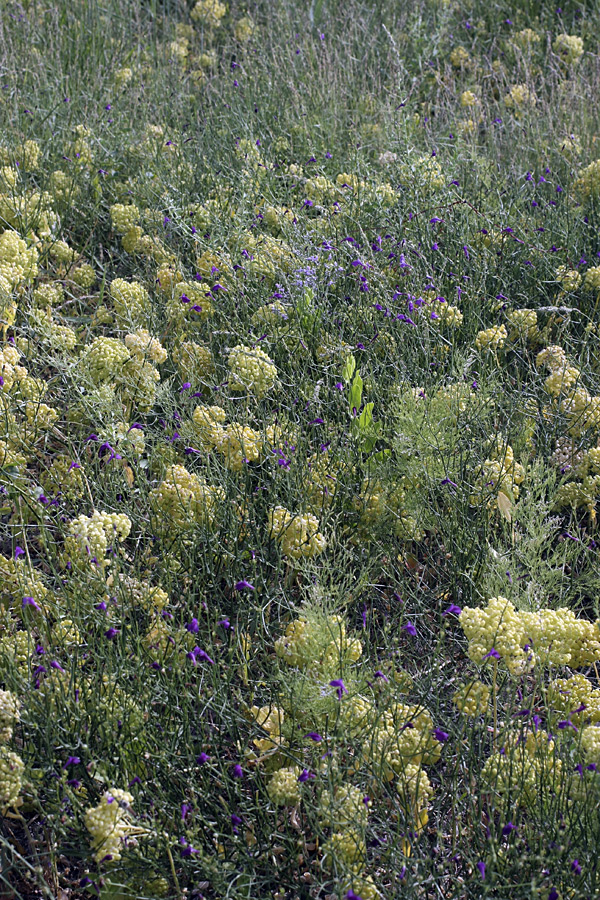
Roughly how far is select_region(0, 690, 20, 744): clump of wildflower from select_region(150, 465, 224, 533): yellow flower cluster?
0.65 m

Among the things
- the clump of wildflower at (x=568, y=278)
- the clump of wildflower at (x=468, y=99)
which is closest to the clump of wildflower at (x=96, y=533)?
the clump of wildflower at (x=568, y=278)

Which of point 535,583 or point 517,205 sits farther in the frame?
point 517,205

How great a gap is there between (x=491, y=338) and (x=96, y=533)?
1.69 metres

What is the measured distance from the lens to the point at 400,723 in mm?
1864

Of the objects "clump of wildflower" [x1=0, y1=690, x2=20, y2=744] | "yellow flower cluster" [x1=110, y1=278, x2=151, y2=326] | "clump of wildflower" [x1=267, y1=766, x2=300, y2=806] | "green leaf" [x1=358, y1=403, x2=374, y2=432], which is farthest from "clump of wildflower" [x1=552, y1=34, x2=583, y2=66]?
"clump of wildflower" [x1=0, y1=690, x2=20, y2=744]

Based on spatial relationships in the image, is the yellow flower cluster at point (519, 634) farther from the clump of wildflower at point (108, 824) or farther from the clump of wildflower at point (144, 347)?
the clump of wildflower at point (144, 347)

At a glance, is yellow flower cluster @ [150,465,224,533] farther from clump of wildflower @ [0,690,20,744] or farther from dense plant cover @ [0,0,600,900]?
clump of wildflower @ [0,690,20,744]

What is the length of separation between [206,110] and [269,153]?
2.68 feet

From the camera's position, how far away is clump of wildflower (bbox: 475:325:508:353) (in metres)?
2.98

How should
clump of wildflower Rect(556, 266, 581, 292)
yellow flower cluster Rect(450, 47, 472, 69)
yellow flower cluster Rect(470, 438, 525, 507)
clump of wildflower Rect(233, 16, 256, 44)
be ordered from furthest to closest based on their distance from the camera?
clump of wildflower Rect(233, 16, 256, 44) → yellow flower cluster Rect(450, 47, 472, 69) → clump of wildflower Rect(556, 266, 581, 292) → yellow flower cluster Rect(470, 438, 525, 507)

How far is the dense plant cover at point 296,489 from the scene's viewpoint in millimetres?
1765

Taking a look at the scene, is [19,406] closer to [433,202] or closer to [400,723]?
[400,723]

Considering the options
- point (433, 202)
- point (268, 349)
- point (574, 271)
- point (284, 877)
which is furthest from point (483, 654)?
point (433, 202)

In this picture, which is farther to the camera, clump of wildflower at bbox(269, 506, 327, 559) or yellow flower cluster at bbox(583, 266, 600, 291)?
yellow flower cluster at bbox(583, 266, 600, 291)
